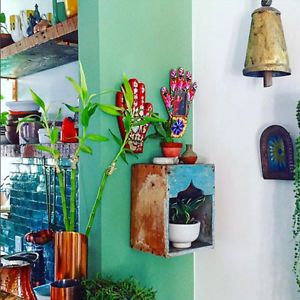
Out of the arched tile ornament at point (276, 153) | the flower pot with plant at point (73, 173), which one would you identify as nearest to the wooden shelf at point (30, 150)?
the flower pot with plant at point (73, 173)

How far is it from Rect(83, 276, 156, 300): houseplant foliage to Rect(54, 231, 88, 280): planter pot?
0.07m

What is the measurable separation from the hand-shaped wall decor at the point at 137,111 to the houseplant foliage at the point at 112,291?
512 mm

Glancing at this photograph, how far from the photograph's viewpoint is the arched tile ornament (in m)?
1.68

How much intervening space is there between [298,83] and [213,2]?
565 mm

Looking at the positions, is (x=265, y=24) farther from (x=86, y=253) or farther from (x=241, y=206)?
(x=86, y=253)

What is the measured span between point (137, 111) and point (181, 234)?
0.50 meters

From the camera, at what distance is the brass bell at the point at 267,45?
5.28 ft

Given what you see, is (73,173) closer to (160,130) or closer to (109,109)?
(109,109)

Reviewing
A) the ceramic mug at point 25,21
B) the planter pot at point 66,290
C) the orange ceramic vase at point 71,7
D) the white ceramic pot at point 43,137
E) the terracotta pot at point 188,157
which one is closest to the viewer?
the planter pot at point 66,290

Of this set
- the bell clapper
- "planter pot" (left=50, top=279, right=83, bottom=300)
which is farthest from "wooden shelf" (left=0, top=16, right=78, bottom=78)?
"planter pot" (left=50, top=279, right=83, bottom=300)

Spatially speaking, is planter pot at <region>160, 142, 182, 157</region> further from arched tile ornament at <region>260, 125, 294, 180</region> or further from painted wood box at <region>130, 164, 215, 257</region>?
arched tile ornament at <region>260, 125, 294, 180</region>

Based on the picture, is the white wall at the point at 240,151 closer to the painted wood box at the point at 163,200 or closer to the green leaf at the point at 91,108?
the painted wood box at the point at 163,200

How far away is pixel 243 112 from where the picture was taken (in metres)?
1.89

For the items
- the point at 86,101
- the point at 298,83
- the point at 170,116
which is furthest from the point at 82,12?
the point at 298,83
